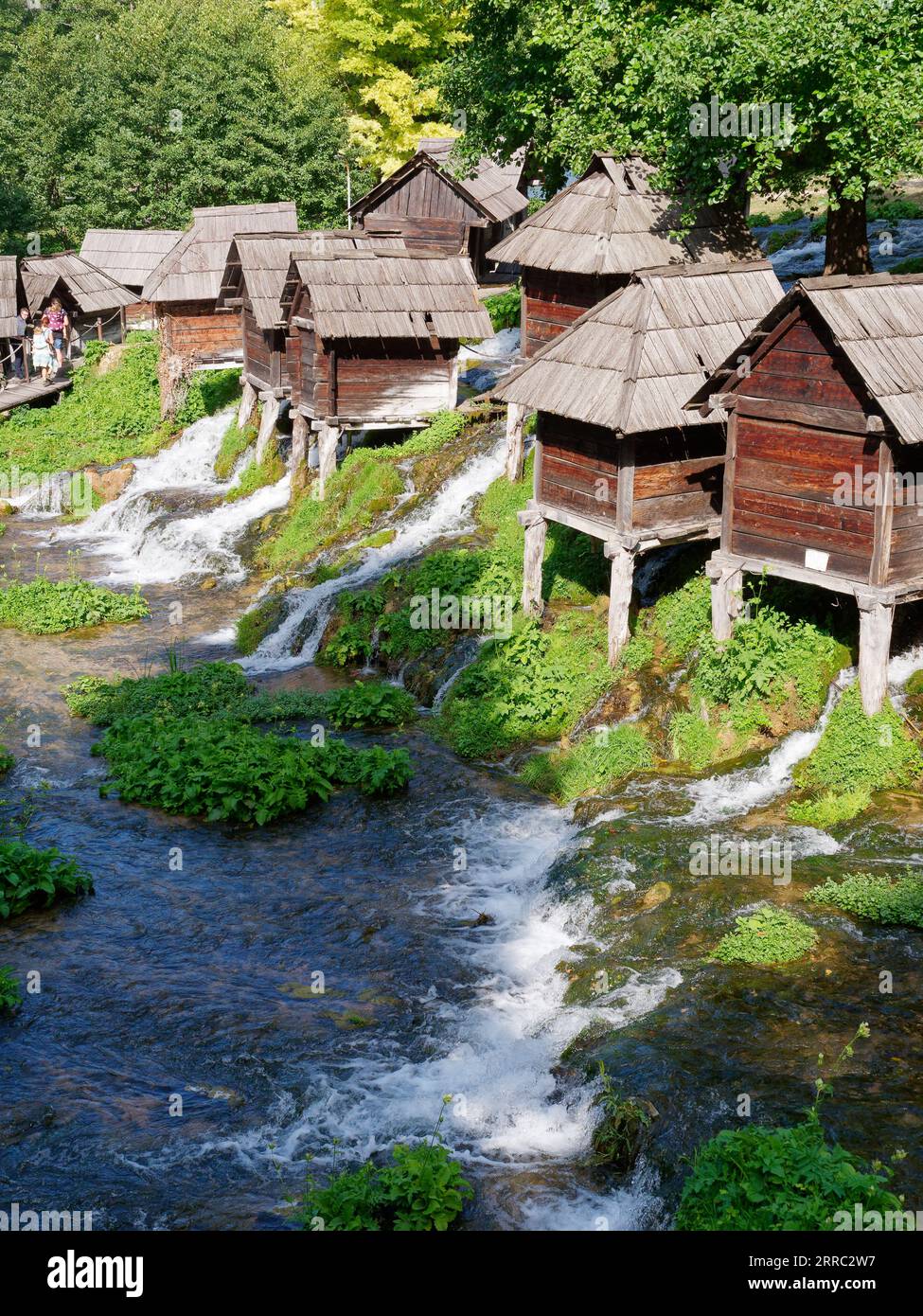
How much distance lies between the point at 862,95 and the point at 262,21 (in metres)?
36.9

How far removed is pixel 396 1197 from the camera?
10.9 metres

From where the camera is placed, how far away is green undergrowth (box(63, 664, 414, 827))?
19.2 metres

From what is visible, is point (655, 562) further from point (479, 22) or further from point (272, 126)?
point (272, 126)

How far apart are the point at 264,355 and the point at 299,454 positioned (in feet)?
13.1

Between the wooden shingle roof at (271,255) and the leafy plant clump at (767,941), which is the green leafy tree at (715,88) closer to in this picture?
the wooden shingle roof at (271,255)

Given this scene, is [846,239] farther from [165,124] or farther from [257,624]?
[165,124]

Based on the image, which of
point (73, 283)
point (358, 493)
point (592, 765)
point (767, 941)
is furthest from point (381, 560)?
point (73, 283)

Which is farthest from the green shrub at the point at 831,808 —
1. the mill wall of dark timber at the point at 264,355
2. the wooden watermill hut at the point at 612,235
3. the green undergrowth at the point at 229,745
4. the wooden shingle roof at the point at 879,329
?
the mill wall of dark timber at the point at 264,355

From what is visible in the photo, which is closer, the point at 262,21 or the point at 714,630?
the point at 714,630

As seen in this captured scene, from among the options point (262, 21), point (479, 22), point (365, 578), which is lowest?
point (365, 578)

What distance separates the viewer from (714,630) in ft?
62.2
